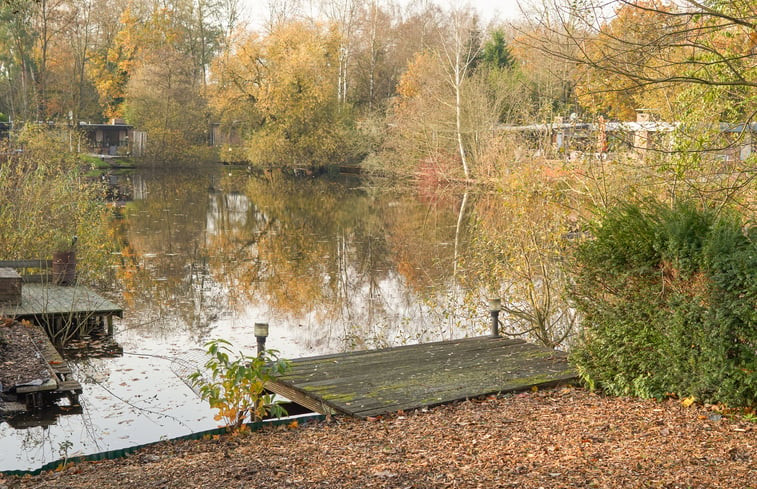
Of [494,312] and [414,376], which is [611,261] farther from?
[494,312]

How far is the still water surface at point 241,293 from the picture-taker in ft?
33.7

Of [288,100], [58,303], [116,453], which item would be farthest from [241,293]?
[288,100]

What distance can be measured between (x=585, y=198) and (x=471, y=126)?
29.8m

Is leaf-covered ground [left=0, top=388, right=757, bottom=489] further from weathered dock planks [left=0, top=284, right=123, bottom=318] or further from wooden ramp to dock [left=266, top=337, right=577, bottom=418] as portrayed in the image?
weathered dock planks [left=0, top=284, right=123, bottom=318]

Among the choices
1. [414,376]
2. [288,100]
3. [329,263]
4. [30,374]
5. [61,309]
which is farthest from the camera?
[288,100]

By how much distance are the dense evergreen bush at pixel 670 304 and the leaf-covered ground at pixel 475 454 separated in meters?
0.33

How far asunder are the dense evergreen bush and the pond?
434 cm

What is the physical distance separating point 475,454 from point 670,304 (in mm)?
2413

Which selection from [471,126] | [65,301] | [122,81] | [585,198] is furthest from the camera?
[122,81]

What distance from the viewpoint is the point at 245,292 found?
18609mm

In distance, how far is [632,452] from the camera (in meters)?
5.96

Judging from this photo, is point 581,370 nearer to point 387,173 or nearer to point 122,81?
point 387,173

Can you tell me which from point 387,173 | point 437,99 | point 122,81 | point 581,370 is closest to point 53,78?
point 122,81

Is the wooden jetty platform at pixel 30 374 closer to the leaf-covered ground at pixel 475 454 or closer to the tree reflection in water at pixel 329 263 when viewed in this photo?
the tree reflection in water at pixel 329 263
